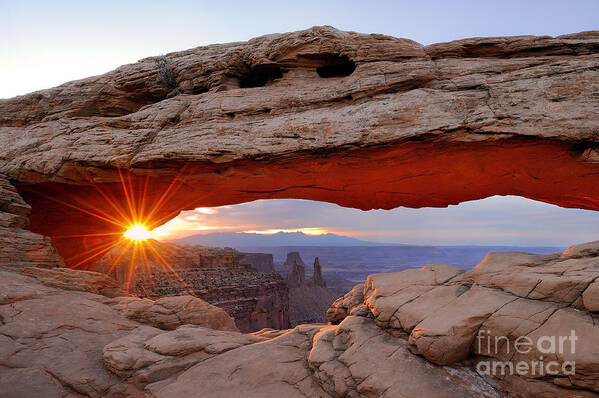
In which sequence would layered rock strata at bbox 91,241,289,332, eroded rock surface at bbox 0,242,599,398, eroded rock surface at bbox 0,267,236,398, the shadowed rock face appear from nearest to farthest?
eroded rock surface at bbox 0,242,599,398 → eroded rock surface at bbox 0,267,236,398 → the shadowed rock face → layered rock strata at bbox 91,241,289,332

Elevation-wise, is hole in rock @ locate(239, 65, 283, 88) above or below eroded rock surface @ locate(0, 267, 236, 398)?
above

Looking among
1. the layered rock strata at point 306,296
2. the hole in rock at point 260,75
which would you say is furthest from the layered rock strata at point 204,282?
the hole in rock at point 260,75

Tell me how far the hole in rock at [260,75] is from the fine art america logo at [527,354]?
1080 cm

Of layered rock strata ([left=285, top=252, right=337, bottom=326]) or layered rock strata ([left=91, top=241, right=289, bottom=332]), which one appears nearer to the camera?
layered rock strata ([left=91, top=241, right=289, bottom=332])

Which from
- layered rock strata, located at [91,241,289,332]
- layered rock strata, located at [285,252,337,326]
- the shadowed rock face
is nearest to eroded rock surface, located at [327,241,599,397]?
the shadowed rock face

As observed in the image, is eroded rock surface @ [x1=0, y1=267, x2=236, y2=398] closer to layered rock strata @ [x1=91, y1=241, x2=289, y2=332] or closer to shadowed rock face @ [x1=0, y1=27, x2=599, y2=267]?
shadowed rock face @ [x1=0, y1=27, x2=599, y2=267]

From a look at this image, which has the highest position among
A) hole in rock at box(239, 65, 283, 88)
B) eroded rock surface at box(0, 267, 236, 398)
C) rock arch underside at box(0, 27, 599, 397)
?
hole in rock at box(239, 65, 283, 88)

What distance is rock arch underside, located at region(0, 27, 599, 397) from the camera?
205 inches

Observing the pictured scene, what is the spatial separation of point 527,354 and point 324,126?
294 inches

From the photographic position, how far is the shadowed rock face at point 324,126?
8539mm

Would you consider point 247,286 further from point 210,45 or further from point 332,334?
point 332,334

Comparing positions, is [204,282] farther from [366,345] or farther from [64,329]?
[366,345]

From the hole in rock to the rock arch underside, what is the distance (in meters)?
0.09

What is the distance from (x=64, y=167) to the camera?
11.6m
